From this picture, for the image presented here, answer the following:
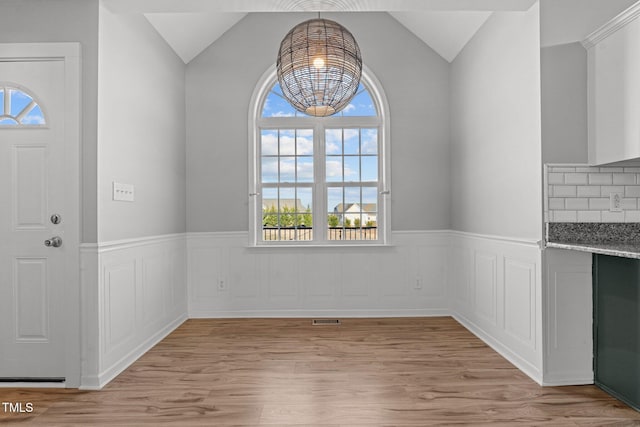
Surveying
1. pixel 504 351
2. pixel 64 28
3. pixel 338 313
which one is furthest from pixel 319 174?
pixel 64 28

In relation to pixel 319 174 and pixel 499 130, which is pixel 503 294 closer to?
pixel 499 130

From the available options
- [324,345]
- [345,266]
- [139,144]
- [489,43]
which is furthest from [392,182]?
[139,144]

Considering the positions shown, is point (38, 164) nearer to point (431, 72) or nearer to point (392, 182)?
point (392, 182)

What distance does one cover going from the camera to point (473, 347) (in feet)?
12.1

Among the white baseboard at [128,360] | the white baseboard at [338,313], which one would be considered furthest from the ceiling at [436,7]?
the white baseboard at [338,313]

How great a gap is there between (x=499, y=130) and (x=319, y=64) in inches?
64.9

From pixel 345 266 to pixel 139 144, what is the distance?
95.7 inches

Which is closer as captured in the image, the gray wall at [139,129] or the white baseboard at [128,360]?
the white baseboard at [128,360]

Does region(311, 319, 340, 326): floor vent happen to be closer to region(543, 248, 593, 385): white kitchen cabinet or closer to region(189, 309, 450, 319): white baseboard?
region(189, 309, 450, 319): white baseboard

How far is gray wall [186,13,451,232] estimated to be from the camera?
480cm

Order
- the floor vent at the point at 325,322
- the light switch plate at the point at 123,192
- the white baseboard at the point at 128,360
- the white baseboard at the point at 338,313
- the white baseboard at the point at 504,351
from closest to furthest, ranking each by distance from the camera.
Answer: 1. the white baseboard at the point at 128,360
2. the white baseboard at the point at 504,351
3. the light switch plate at the point at 123,192
4. the floor vent at the point at 325,322
5. the white baseboard at the point at 338,313

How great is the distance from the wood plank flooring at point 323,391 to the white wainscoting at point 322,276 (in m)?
0.84

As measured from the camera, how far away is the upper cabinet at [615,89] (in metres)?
2.49

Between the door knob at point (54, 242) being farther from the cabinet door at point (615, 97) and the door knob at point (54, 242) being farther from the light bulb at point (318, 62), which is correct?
the cabinet door at point (615, 97)
